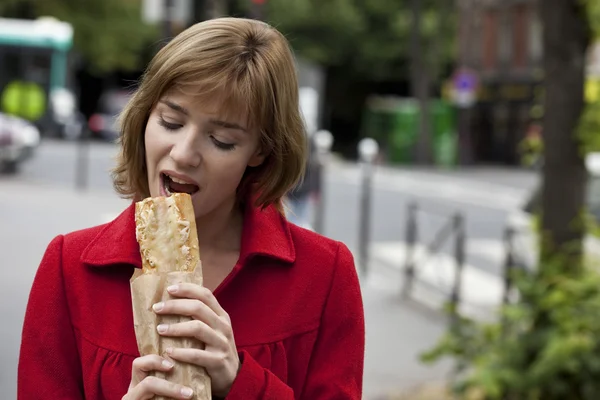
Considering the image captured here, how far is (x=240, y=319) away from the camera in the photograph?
2.14 m

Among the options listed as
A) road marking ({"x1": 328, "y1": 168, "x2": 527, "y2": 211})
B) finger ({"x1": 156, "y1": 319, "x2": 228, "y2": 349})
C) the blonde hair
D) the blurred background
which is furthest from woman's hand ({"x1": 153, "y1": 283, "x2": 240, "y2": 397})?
road marking ({"x1": 328, "y1": 168, "x2": 527, "y2": 211})

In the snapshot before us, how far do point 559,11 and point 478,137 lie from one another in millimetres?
42585

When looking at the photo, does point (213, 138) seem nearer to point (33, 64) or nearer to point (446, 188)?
point (446, 188)

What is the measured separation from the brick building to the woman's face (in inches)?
1712

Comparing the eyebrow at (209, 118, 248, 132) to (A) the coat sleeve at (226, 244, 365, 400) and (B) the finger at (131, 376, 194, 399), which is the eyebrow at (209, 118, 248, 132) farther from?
(B) the finger at (131, 376, 194, 399)

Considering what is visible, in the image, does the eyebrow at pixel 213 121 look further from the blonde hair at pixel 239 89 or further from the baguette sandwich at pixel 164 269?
the baguette sandwich at pixel 164 269

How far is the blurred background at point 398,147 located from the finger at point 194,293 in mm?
576

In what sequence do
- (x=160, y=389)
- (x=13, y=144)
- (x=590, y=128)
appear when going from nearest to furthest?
(x=160, y=389) < (x=590, y=128) < (x=13, y=144)

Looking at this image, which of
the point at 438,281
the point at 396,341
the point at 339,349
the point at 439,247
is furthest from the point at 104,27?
the point at 339,349

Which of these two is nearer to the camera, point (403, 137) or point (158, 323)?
point (158, 323)

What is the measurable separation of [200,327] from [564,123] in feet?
16.1

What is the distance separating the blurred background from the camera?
21.4 ft

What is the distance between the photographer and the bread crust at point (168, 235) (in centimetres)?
195

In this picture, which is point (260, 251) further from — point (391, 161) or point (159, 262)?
point (391, 161)
